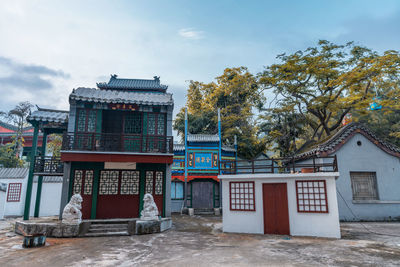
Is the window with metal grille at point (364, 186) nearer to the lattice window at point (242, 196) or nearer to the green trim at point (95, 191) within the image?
the lattice window at point (242, 196)

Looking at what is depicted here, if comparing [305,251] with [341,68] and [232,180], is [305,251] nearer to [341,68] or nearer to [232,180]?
[232,180]

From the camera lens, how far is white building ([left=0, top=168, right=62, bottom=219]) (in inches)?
663

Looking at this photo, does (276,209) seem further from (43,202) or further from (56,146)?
(56,146)

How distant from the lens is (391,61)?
629 inches

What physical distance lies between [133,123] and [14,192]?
1089cm

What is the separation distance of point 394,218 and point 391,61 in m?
9.59

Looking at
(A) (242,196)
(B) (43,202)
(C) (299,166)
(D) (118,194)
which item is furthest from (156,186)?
(B) (43,202)

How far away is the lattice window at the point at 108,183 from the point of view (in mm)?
12477

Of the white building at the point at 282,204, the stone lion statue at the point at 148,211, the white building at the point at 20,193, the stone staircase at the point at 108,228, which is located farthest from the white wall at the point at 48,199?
the white building at the point at 282,204

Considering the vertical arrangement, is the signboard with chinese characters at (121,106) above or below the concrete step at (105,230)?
above

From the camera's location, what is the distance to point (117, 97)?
12.9m

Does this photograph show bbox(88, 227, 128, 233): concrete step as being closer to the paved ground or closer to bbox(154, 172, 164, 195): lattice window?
the paved ground

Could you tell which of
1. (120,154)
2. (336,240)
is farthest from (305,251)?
(120,154)

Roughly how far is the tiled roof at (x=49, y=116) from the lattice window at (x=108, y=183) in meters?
3.49
